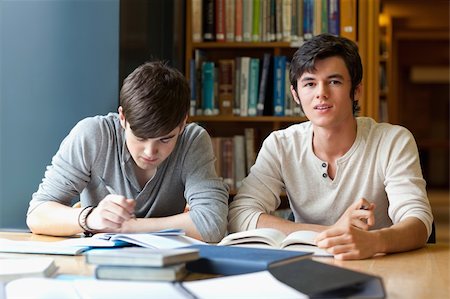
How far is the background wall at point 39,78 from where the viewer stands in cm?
301

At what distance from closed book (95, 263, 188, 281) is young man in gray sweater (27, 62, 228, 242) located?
2.00 ft

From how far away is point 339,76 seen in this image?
2312 mm

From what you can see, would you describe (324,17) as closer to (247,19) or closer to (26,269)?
(247,19)

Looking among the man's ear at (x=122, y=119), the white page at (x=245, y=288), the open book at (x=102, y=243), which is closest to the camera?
the white page at (x=245, y=288)

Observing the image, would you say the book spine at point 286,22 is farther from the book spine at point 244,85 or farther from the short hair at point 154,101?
the short hair at point 154,101

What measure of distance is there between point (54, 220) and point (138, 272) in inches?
34.9

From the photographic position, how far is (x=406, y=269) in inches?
64.9

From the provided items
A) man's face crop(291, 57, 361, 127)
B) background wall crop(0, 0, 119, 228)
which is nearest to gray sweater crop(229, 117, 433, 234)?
man's face crop(291, 57, 361, 127)

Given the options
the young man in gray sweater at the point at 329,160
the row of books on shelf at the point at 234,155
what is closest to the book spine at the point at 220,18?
the row of books on shelf at the point at 234,155

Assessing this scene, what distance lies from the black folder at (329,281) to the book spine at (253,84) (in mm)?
2880


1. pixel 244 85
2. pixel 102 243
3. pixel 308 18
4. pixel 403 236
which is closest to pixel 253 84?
pixel 244 85

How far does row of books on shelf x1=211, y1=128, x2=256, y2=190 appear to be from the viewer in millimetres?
4281

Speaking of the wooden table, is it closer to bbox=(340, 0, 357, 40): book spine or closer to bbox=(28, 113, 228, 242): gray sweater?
bbox=(28, 113, 228, 242): gray sweater

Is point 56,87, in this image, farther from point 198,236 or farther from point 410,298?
point 410,298
